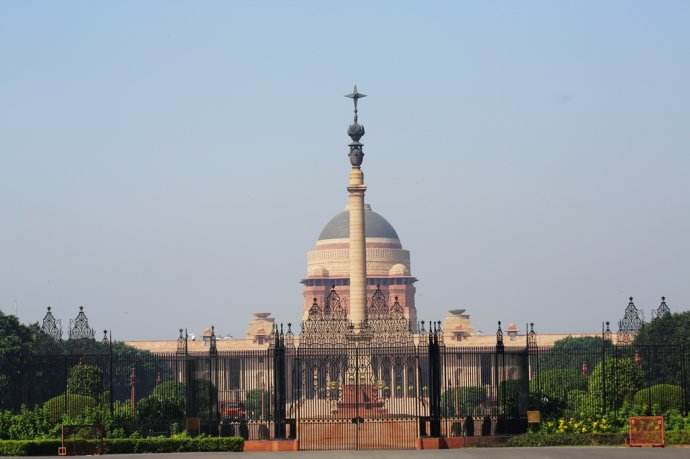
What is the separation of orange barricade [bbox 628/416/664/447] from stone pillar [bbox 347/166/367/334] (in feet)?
151

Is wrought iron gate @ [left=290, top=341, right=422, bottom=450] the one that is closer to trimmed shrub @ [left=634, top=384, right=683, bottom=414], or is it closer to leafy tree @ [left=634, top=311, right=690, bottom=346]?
trimmed shrub @ [left=634, top=384, right=683, bottom=414]

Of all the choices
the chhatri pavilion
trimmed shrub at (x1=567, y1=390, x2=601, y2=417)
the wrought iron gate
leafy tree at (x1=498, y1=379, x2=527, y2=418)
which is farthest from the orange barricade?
the chhatri pavilion

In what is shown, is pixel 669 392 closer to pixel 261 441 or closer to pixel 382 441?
pixel 382 441

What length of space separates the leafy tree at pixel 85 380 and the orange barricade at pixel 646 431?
63.3 feet

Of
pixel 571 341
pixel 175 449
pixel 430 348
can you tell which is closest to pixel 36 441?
pixel 175 449

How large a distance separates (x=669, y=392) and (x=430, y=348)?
8.95m

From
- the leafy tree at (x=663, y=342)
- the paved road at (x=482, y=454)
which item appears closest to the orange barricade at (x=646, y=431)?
the paved road at (x=482, y=454)

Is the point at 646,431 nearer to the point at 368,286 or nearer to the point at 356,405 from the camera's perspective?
the point at 356,405

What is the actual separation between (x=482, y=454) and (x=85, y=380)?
2033 cm

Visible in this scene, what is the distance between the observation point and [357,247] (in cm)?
8988

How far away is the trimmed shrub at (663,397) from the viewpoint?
49938 mm

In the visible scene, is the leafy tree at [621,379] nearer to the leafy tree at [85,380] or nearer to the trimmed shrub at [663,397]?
the trimmed shrub at [663,397]

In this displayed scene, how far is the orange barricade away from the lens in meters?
42.7

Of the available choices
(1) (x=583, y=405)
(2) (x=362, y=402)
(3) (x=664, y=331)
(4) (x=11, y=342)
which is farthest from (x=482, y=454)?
(4) (x=11, y=342)
